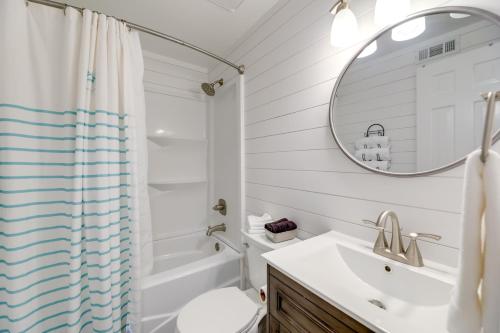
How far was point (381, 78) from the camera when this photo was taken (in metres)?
0.84

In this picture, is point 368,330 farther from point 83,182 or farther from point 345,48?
point 83,182

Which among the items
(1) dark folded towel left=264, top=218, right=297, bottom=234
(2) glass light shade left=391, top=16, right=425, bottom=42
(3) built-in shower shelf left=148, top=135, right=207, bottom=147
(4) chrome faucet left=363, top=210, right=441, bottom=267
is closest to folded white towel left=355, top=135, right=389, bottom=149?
(4) chrome faucet left=363, top=210, right=441, bottom=267

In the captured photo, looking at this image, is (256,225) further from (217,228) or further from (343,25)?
(343,25)

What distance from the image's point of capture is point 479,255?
0.36 metres

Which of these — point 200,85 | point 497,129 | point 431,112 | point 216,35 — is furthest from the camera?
point 200,85

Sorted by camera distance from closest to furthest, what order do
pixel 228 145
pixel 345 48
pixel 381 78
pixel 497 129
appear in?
1. pixel 497 129
2. pixel 381 78
3. pixel 345 48
4. pixel 228 145

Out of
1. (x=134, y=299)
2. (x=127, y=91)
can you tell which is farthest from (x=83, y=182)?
(x=134, y=299)

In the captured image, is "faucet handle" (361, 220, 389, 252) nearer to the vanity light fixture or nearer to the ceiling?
the vanity light fixture

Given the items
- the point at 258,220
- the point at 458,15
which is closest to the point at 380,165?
the point at 458,15

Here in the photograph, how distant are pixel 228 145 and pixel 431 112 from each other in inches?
63.1

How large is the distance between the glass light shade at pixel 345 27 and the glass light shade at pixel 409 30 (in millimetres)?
158

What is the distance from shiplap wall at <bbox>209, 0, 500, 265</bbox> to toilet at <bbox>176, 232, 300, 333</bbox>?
302 millimetres

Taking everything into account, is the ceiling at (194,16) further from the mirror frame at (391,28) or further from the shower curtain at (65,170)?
the mirror frame at (391,28)

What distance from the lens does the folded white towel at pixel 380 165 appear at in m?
0.80
